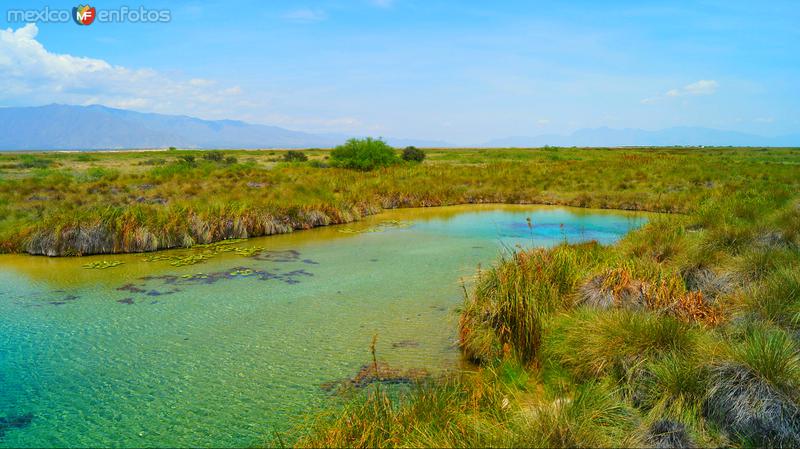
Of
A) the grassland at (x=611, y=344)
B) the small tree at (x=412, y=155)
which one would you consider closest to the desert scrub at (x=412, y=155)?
the small tree at (x=412, y=155)

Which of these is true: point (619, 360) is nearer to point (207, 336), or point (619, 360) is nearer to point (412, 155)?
point (207, 336)

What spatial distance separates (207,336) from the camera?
7.52m

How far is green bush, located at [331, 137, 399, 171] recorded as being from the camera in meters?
36.7

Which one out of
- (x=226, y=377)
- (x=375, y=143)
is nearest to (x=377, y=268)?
(x=226, y=377)

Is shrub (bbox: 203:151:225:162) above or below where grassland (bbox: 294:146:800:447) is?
above

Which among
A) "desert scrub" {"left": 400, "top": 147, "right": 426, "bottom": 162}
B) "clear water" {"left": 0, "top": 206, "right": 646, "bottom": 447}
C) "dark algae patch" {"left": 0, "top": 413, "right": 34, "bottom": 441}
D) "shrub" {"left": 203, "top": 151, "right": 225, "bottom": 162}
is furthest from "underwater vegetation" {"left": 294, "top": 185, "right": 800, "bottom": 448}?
"shrub" {"left": 203, "top": 151, "right": 225, "bottom": 162}

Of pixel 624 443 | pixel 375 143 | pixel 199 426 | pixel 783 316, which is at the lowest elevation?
pixel 199 426

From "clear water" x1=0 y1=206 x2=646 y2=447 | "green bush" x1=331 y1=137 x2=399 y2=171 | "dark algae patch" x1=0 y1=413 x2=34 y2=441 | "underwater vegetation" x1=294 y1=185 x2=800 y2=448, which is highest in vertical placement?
"green bush" x1=331 y1=137 x2=399 y2=171

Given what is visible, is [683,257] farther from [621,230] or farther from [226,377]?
[621,230]

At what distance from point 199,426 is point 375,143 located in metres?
34.5

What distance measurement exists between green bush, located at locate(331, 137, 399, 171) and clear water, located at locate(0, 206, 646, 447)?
908 inches

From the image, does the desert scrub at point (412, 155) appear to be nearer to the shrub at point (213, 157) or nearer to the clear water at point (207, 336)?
the shrub at point (213, 157)

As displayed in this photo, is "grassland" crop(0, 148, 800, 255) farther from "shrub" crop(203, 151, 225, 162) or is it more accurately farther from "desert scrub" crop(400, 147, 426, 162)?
"shrub" crop(203, 151, 225, 162)

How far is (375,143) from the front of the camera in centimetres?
3844
